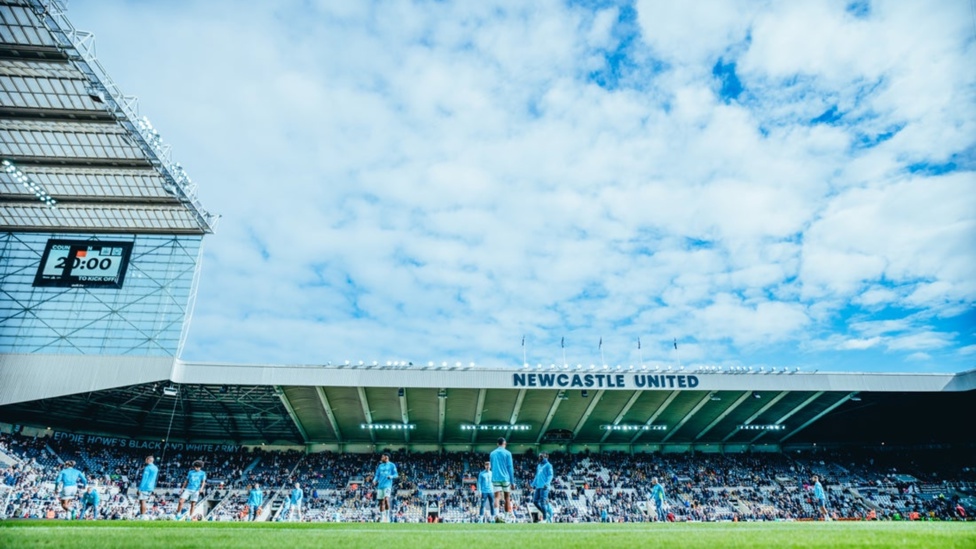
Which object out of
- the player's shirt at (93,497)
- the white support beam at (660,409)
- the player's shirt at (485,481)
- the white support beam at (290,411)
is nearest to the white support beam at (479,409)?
the white support beam at (290,411)

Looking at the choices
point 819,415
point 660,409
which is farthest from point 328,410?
point 819,415

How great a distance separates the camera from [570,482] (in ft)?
143

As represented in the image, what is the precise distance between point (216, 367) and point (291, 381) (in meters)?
4.66

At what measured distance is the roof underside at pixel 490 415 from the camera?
38125 mm

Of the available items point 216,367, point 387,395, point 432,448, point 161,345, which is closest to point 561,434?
point 432,448

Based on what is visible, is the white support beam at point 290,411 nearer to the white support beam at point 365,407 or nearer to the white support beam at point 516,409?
the white support beam at point 365,407

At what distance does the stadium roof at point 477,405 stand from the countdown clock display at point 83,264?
6.33 metres

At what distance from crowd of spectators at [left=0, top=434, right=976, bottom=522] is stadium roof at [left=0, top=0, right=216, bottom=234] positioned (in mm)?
16185

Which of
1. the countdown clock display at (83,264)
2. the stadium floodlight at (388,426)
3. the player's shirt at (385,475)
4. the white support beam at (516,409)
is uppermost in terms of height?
the countdown clock display at (83,264)

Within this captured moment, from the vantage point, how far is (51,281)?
37.8 meters

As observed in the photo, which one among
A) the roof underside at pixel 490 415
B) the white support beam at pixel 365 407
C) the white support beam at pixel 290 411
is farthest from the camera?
the roof underside at pixel 490 415

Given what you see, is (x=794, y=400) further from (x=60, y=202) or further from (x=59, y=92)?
(x=60, y=202)

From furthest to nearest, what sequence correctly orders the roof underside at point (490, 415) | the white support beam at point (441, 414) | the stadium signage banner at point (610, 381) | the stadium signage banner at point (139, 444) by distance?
1. the stadium signage banner at point (139, 444)
2. the white support beam at point (441, 414)
3. the roof underside at point (490, 415)
4. the stadium signage banner at point (610, 381)

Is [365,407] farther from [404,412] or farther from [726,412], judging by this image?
[726,412]
